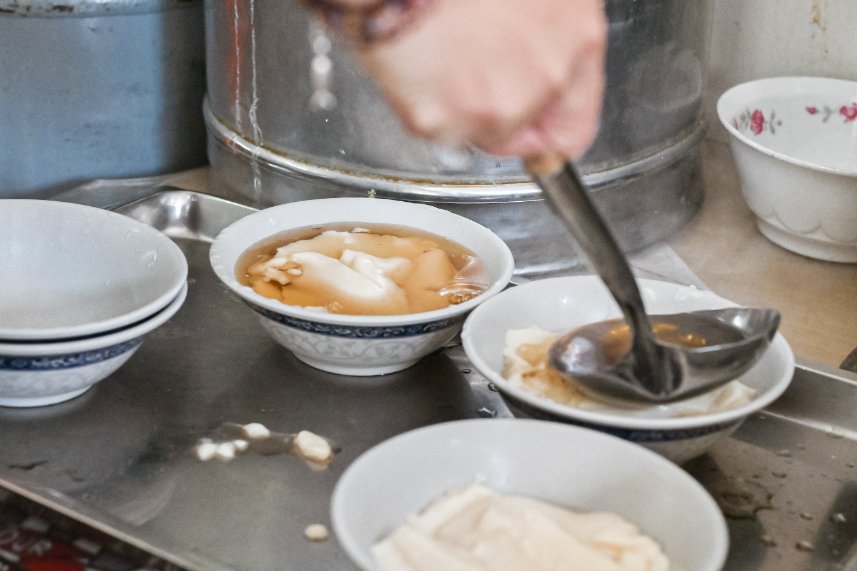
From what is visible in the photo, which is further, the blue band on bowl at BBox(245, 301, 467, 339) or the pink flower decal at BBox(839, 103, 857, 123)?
the pink flower decal at BBox(839, 103, 857, 123)

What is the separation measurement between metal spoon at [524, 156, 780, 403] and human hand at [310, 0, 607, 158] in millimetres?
121

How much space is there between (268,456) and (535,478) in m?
0.21

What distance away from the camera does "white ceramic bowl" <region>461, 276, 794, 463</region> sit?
668mm

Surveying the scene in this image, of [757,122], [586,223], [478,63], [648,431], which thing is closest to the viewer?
[478,63]

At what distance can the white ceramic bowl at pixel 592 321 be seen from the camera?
668 millimetres

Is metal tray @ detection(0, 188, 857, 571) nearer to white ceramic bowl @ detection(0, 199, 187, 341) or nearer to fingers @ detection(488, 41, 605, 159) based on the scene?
white ceramic bowl @ detection(0, 199, 187, 341)

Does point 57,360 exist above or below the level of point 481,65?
below

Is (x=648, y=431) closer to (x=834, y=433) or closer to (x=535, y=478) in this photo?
(x=535, y=478)

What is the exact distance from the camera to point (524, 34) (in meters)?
0.40

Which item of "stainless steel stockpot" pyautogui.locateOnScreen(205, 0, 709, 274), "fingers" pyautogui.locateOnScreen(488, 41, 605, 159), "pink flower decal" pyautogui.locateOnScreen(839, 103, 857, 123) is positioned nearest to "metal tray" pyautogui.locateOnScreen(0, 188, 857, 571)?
"stainless steel stockpot" pyautogui.locateOnScreen(205, 0, 709, 274)

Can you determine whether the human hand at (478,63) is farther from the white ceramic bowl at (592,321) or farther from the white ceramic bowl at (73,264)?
the white ceramic bowl at (73,264)

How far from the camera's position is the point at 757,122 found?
1.16m

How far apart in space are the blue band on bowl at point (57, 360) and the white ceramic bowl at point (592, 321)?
0.25m

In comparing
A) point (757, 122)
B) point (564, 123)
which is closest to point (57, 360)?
point (564, 123)
